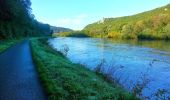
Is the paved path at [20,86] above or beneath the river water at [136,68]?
above

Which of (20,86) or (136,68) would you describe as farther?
(136,68)

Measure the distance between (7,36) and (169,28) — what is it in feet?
257

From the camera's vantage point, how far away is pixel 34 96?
1181cm

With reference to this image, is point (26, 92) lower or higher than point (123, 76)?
higher

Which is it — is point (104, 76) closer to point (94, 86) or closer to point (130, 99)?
point (94, 86)

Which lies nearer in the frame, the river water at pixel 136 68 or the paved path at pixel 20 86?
the paved path at pixel 20 86

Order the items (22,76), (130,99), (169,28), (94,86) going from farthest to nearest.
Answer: (169,28) < (22,76) < (94,86) < (130,99)

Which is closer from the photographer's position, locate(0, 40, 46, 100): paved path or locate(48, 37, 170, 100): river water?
locate(0, 40, 46, 100): paved path

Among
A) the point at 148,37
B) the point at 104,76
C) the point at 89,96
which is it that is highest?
the point at 89,96

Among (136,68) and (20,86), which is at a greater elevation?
(20,86)

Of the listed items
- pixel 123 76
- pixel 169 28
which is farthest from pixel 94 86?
pixel 169 28

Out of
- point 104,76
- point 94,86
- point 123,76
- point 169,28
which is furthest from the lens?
point 169,28

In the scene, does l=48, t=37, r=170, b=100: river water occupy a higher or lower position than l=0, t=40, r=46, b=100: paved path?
lower

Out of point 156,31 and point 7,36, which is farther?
point 156,31
